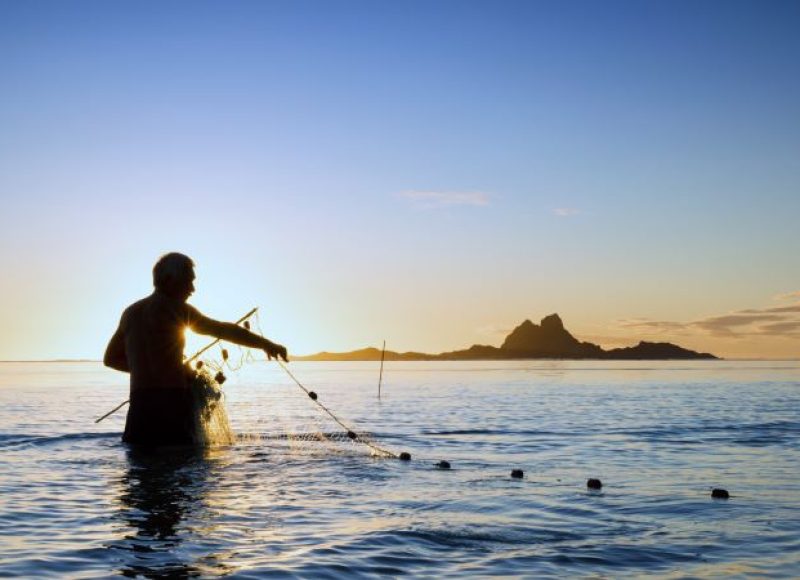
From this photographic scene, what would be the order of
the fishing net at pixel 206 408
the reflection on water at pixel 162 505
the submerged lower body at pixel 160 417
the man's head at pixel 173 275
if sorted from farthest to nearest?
1. the fishing net at pixel 206 408
2. the submerged lower body at pixel 160 417
3. the man's head at pixel 173 275
4. the reflection on water at pixel 162 505

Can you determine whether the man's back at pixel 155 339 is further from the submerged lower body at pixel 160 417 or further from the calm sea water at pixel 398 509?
the calm sea water at pixel 398 509

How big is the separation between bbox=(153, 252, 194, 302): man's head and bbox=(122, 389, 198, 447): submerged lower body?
2.07m

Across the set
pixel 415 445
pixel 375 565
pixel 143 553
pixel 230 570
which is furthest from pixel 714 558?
pixel 415 445

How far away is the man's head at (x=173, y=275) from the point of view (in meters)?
17.3

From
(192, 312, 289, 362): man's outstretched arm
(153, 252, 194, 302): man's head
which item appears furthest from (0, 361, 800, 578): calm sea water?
(153, 252, 194, 302): man's head

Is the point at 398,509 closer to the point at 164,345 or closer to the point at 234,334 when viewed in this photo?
the point at 234,334

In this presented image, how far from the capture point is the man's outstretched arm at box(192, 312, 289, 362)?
17.7 meters

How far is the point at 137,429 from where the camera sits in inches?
703

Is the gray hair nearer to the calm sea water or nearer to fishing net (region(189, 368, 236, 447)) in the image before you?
fishing net (region(189, 368, 236, 447))

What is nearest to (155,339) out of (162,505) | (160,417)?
(160,417)

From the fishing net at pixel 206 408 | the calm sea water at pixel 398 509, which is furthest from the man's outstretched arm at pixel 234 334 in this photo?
the calm sea water at pixel 398 509

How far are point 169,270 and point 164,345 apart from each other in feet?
5.07

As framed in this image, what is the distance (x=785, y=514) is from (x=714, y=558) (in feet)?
13.5

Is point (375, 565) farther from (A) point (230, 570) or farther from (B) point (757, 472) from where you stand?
(B) point (757, 472)
